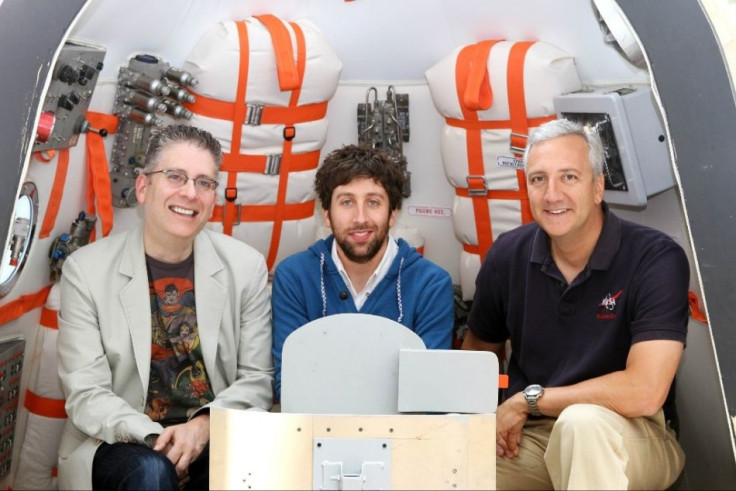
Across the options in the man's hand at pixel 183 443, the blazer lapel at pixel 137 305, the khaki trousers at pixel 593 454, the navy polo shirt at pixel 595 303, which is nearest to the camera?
the khaki trousers at pixel 593 454

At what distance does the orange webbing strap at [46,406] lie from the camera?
12.4 feet

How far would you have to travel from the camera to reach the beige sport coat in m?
3.12

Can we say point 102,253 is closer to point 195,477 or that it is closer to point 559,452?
→ point 195,477

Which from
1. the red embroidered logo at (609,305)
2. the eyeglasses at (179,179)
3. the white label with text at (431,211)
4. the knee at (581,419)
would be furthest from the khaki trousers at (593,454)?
the white label with text at (431,211)

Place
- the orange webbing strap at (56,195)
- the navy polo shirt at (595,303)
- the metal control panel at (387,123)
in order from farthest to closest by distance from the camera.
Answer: the metal control panel at (387,123) < the orange webbing strap at (56,195) < the navy polo shirt at (595,303)

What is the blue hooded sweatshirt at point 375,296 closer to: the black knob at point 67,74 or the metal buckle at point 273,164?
the metal buckle at point 273,164

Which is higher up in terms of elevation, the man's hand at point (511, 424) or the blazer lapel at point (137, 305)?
the blazer lapel at point (137, 305)

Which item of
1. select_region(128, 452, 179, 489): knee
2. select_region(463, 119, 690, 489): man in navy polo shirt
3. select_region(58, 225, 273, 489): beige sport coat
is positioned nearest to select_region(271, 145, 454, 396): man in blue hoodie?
select_region(58, 225, 273, 489): beige sport coat

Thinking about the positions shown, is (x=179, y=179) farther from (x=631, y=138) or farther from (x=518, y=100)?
(x=631, y=138)

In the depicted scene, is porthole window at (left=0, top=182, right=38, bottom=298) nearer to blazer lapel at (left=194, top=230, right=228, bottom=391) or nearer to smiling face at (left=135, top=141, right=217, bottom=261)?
smiling face at (left=135, top=141, right=217, bottom=261)

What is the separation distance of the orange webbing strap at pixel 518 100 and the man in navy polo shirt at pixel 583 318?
0.71 meters

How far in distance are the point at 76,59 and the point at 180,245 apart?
766 mm

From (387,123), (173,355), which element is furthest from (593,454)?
(387,123)

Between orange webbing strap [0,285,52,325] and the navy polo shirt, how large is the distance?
155 cm
